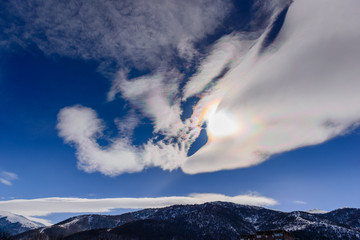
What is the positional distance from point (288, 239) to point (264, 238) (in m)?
15.3

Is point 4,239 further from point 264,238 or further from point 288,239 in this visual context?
point 288,239

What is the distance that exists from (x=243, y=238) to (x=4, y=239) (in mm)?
125282

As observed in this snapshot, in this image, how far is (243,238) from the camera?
414ft

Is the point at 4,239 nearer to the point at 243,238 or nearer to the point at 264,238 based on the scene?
the point at 243,238

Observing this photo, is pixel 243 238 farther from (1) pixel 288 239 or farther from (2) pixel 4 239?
(2) pixel 4 239

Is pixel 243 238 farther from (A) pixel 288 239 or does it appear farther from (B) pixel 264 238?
(A) pixel 288 239

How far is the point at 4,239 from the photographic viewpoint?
412 ft

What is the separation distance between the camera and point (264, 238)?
122 meters

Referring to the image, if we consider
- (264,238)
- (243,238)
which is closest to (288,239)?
(264,238)

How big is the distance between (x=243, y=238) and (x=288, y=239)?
937 inches

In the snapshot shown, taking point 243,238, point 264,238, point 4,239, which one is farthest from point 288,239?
point 4,239

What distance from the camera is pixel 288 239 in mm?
126438

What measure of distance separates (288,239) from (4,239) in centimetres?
14908
